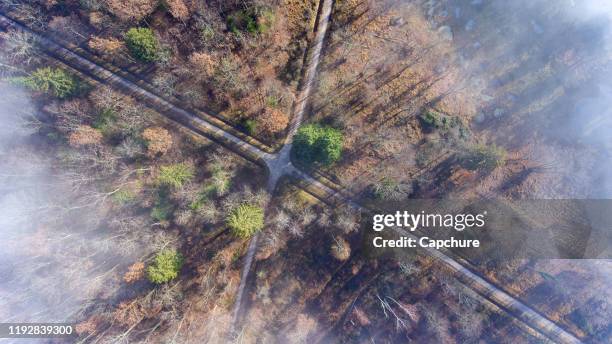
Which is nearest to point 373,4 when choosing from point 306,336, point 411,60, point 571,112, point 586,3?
point 411,60

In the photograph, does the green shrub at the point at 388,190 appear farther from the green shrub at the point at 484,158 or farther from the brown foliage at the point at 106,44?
the brown foliage at the point at 106,44

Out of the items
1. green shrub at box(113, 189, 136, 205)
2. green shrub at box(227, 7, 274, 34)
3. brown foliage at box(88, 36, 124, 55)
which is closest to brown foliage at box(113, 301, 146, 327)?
green shrub at box(113, 189, 136, 205)

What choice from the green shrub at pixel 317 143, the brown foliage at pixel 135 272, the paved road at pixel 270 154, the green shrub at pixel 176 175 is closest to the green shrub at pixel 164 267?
the brown foliage at pixel 135 272

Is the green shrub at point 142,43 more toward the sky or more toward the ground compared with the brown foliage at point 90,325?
more toward the sky

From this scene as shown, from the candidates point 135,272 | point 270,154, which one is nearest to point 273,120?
point 270,154

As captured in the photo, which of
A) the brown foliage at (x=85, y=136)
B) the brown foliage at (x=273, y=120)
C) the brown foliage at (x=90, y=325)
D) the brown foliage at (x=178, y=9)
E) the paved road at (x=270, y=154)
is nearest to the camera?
the brown foliage at (x=178, y=9)

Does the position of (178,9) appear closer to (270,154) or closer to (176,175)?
(176,175)
